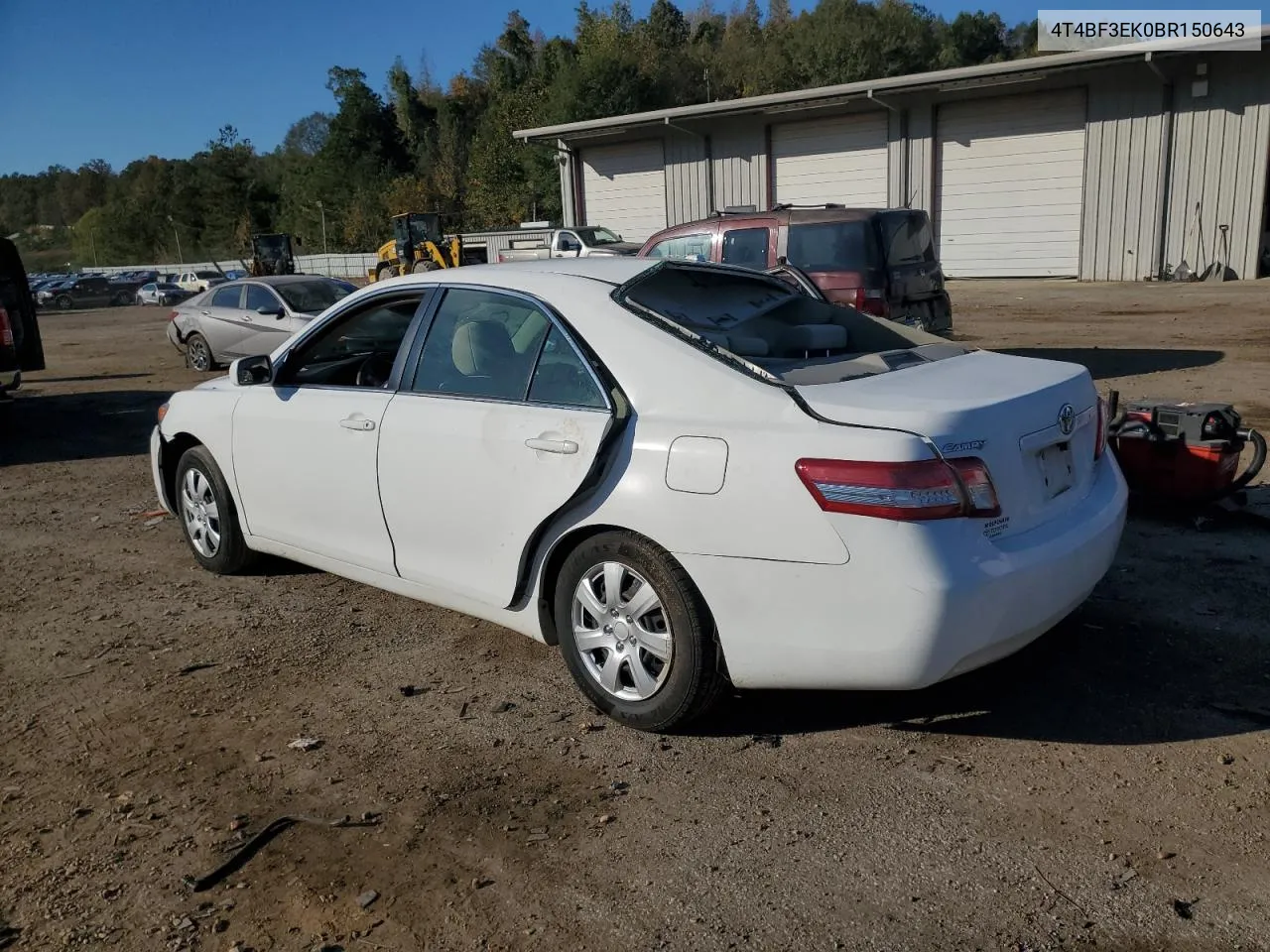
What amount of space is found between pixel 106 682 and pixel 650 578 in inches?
Answer: 98.9

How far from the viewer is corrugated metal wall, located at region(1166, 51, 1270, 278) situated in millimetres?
23812

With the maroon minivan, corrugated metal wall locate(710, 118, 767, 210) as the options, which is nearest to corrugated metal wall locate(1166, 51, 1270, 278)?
corrugated metal wall locate(710, 118, 767, 210)

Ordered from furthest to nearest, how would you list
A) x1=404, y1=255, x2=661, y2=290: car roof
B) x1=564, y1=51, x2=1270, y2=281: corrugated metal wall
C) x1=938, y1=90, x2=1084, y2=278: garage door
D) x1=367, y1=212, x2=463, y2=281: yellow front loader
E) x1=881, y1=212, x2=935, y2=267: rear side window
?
1. x1=367, y1=212, x2=463, y2=281: yellow front loader
2. x1=938, y1=90, x2=1084, y2=278: garage door
3. x1=564, y1=51, x2=1270, y2=281: corrugated metal wall
4. x1=881, y1=212, x2=935, y2=267: rear side window
5. x1=404, y1=255, x2=661, y2=290: car roof

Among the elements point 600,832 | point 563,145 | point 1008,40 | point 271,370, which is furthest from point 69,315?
point 1008,40

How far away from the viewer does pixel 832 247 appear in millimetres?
10750

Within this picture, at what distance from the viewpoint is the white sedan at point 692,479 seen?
3.24 m

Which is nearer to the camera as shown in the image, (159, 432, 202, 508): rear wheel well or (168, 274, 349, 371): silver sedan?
(159, 432, 202, 508): rear wheel well

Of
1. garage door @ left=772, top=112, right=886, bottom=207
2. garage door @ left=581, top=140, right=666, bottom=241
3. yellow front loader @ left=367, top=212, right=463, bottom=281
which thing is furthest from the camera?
garage door @ left=581, top=140, right=666, bottom=241

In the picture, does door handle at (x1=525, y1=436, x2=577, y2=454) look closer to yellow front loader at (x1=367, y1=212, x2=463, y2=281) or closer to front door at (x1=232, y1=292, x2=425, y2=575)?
front door at (x1=232, y1=292, x2=425, y2=575)

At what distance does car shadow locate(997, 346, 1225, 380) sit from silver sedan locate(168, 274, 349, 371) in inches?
380

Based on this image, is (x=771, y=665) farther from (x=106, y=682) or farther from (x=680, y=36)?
→ (x=680, y=36)

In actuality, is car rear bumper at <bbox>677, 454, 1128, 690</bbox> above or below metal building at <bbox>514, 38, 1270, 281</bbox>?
below

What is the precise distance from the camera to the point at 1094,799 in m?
3.30

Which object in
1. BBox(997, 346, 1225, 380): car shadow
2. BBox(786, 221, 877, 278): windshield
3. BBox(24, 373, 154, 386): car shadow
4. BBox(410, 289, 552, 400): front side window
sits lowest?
BBox(24, 373, 154, 386): car shadow
